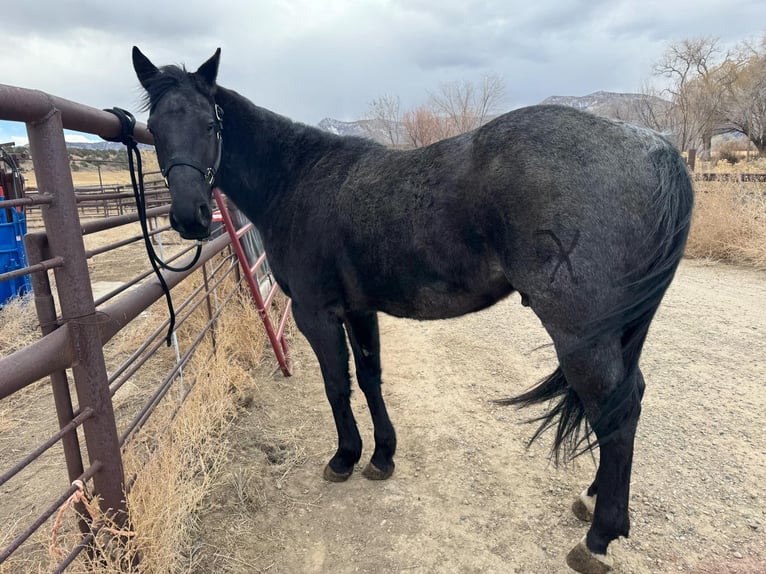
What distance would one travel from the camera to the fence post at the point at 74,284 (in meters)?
1.46

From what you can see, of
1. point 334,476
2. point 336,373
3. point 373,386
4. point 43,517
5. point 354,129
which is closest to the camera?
point 43,517

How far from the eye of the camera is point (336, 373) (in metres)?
2.68

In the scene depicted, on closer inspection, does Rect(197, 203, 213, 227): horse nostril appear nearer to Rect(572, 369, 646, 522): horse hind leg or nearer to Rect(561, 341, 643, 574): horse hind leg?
Rect(561, 341, 643, 574): horse hind leg

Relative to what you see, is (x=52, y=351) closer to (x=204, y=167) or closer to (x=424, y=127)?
(x=204, y=167)

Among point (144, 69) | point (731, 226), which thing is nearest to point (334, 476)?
point (144, 69)

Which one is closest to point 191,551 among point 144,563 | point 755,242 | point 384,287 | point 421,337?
point 144,563

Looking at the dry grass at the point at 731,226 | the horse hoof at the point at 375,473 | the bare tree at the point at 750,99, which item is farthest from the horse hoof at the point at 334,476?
the bare tree at the point at 750,99

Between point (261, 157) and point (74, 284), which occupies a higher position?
point (261, 157)

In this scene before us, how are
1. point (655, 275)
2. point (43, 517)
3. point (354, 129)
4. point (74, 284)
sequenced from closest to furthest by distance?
point (43, 517), point (74, 284), point (655, 275), point (354, 129)

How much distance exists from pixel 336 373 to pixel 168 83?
1.76 m

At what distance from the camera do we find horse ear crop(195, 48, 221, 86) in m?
2.33

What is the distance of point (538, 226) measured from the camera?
6.11ft

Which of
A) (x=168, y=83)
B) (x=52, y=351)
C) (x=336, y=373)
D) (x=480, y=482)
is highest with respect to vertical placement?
(x=168, y=83)

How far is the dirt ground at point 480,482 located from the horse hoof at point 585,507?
0.18ft
